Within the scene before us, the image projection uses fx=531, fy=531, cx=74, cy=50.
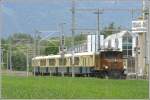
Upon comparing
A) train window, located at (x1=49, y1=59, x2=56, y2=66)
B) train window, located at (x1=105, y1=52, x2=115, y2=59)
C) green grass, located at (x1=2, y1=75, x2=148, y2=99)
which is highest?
train window, located at (x1=105, y1=52, x2=115, y2=59)

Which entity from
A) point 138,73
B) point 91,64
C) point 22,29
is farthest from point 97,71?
point 22,29

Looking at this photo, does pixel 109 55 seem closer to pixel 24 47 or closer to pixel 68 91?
pixel 24 47

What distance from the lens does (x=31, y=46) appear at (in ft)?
97.2

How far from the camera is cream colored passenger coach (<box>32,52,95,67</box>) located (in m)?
29.2

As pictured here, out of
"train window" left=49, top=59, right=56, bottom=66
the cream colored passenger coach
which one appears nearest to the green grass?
the cream colored passenger coach

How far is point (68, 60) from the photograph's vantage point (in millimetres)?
29891

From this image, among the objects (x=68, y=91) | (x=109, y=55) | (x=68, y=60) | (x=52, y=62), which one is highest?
(x=109, y=55)

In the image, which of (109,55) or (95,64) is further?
(109,55)

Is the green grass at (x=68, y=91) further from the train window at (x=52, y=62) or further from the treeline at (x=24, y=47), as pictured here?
the train window at (x=52, y=62)

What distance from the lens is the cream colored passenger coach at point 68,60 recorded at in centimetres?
2916

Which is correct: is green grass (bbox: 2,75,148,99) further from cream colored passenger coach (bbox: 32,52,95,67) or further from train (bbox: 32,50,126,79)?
cream colored passenger coach (bbox: 32,52,95,67)

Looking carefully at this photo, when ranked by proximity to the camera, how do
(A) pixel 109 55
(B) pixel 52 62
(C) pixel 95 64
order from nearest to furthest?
(C) pixel 95 64 < (A) pixel 109 55 < (B) pixel 52 62

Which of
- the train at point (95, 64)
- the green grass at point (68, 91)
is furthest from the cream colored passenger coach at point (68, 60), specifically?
the green grass at point (68, 91)

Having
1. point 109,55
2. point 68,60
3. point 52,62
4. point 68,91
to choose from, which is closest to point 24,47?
point 68,60
